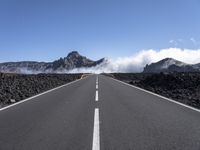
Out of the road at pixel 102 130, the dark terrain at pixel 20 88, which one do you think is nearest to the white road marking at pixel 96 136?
the road at pixel 102 130

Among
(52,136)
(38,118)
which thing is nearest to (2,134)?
(52,136)

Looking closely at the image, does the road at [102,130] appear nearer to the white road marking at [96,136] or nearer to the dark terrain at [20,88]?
the white road marking at [96,136]

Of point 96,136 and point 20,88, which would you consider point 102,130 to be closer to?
point 96,136

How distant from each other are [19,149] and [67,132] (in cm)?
167

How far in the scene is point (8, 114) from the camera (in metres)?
10.2

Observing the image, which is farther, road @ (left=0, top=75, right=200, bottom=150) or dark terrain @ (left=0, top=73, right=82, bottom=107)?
dark terrain @ (left=0, top=73, right=82, bottom=107)

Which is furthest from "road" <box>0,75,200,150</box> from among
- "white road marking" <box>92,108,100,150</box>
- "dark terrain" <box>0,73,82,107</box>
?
"dark terrain" <box>0,73,82,107</box>

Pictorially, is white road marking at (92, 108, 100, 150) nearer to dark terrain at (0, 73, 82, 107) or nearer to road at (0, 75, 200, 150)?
road at (0, 75, 200, 150)

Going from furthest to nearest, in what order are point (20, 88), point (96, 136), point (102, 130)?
point (20, 88), point (102, 130), point (96, 136)

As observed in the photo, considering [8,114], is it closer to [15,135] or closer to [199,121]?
[15,135]

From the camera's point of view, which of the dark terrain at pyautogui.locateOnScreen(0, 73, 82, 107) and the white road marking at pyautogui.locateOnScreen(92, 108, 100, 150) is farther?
the dark terrain at pyautogui.locateOnScreen(0, 73, 82, 107)

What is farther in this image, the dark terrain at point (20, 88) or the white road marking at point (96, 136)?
the dark terrain at point (20, 88)

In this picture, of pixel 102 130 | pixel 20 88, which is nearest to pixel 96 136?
pixel 102 130

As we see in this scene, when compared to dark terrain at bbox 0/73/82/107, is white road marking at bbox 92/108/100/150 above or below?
above
